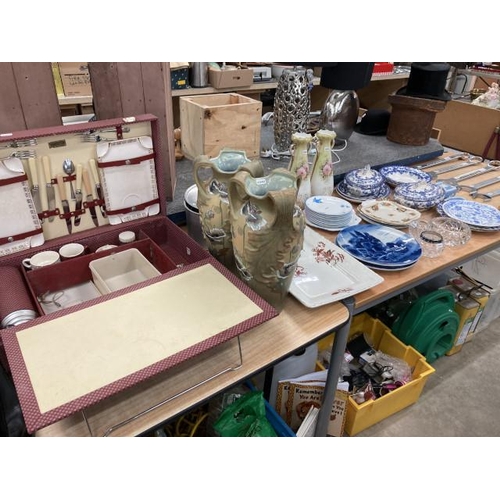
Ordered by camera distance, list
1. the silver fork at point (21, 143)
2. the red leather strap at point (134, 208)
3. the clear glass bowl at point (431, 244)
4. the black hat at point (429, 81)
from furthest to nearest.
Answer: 1. the black hat at point (429, 81)
2. the clear glass bowl at point (431, 244)
3. the red leather strap at point (134, 208)
4. the silver fork at point (21, 143)

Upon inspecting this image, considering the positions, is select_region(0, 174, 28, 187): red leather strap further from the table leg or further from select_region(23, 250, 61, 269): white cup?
the table leg

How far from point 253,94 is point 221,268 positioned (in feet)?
8.45

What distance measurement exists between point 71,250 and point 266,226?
22.1 inches

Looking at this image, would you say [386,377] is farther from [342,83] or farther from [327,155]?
[342,83]

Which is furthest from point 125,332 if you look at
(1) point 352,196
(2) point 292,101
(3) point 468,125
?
(3) point 468,125

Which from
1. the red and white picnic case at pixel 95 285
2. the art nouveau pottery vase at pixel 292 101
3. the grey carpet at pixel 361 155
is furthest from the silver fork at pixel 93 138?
the art nouveau pottery vase at pixel 292 101

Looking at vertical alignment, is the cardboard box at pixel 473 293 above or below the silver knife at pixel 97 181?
below

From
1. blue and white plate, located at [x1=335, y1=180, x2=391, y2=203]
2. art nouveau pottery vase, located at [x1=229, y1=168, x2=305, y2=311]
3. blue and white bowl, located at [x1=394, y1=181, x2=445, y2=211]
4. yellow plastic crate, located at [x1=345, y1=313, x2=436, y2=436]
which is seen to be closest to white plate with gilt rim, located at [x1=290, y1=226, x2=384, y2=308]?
art nouveau pottery vase, located at [x1=229, y1=168, x2=305, y2=311]

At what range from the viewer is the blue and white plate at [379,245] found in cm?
113

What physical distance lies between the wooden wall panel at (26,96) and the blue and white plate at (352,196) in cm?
98

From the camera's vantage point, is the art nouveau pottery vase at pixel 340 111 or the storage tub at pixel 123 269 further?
the art nouveau pottery vase at pixel 340 111

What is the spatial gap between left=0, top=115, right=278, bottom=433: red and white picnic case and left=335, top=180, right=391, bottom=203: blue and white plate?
0.70 metres

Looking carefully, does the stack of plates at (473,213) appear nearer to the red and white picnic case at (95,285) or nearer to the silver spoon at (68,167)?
the red and white picnic case at (95,285)

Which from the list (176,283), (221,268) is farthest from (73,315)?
(221,268)
